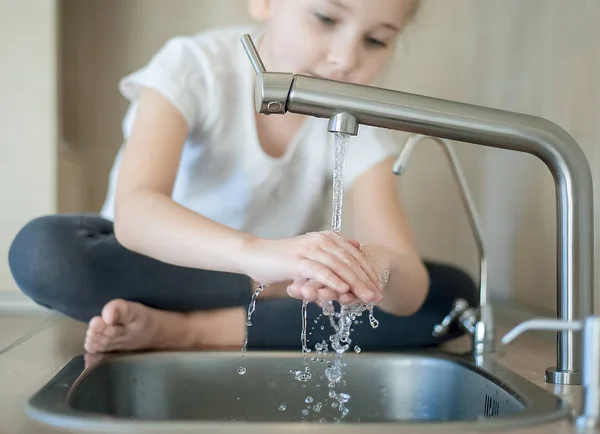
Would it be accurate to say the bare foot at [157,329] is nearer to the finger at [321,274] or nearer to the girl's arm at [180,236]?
the girl's arm at [180,236]

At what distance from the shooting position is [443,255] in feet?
5.88

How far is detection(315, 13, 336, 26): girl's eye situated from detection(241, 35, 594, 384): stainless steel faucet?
0.25 meters

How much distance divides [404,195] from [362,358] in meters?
0.93

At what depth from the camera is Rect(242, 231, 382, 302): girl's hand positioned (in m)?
0.68

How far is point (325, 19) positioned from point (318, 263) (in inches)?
16.3

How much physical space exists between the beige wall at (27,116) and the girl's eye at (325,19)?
812 mm

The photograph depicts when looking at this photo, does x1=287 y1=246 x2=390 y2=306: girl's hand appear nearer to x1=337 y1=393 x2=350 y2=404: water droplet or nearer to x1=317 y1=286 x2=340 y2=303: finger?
x1=317 y1=286 x2=340 y2=303: finger

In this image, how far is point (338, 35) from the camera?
A: 37.4 inches

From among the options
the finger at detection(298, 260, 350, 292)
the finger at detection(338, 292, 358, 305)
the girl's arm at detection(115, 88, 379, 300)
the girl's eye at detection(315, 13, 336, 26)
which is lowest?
the finger at detection(338, 292, 358, 305)

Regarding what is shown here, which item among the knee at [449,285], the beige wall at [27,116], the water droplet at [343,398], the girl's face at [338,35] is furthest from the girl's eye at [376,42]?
the beige wall at [27,116]

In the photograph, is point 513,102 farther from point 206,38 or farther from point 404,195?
point 206,38

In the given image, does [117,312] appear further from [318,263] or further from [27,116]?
[27,116]

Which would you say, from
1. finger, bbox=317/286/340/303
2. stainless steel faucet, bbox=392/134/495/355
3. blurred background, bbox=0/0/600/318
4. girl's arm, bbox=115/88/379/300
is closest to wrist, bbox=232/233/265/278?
girl's arm, bbox=115/88/379/300

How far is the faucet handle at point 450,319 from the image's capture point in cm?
105
